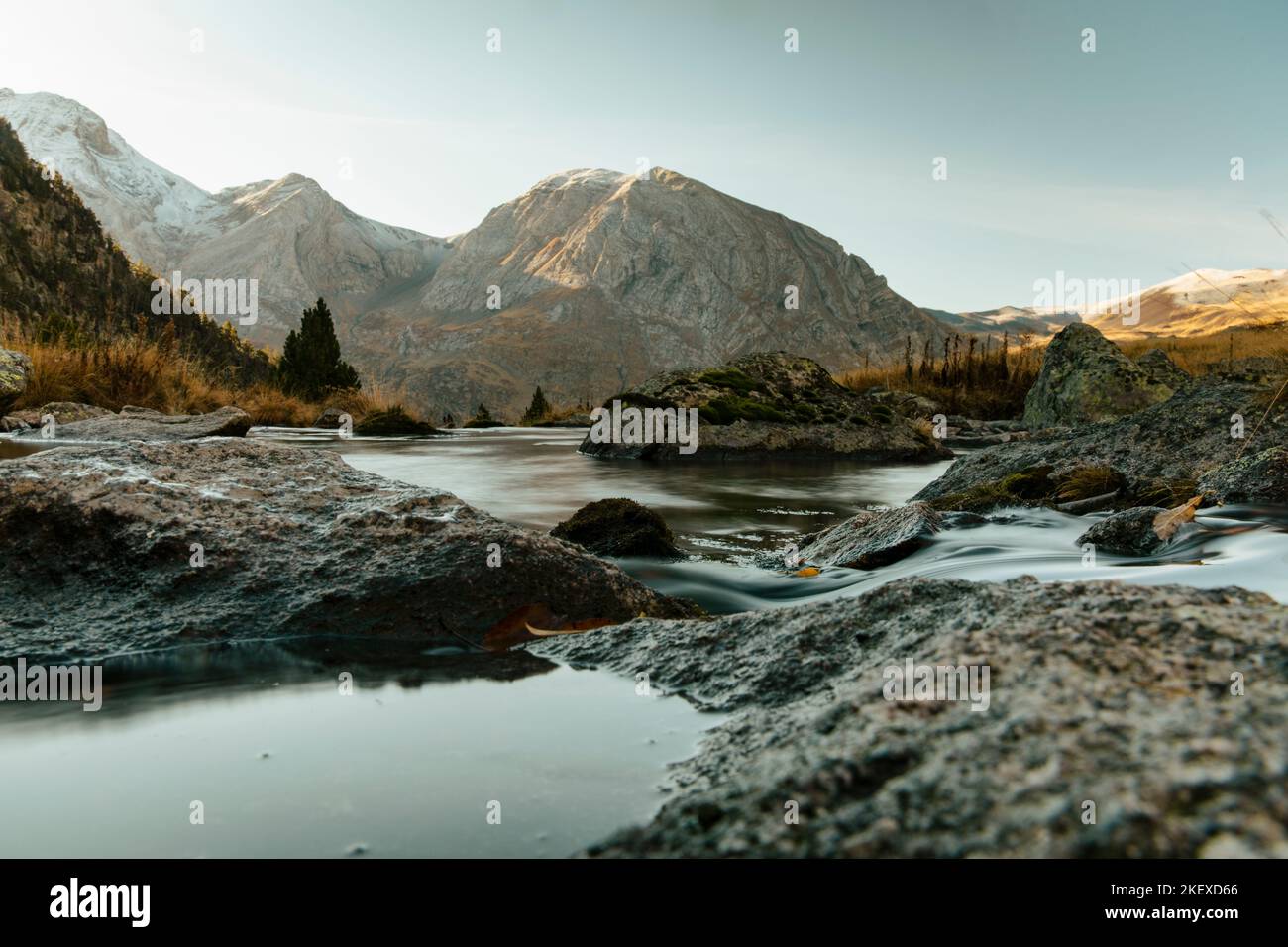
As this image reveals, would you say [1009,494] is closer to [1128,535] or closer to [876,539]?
[1128,535]

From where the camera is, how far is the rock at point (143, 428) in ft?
37.9

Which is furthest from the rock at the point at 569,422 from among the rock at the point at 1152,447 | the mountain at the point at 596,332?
the mountain at the point at 596,332

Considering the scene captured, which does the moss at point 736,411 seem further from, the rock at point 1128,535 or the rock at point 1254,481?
the rock at point 1128,535

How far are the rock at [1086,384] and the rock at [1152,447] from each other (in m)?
5.68

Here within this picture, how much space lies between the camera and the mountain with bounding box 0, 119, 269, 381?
3834 centimetres

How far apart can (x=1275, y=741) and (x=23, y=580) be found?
404 cm

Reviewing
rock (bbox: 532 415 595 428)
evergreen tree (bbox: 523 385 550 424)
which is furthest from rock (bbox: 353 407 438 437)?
evergreen tree (bbox: 523 385 550 424)

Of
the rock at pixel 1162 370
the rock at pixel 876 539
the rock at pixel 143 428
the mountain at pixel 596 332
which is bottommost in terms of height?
the rock at pixel 876 539

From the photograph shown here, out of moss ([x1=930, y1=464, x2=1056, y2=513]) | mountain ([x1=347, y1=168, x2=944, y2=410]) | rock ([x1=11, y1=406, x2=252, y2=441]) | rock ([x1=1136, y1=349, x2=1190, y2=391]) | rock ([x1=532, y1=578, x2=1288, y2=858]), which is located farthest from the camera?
mountain ([x1=347, y1=168, x2=944, y2=410])

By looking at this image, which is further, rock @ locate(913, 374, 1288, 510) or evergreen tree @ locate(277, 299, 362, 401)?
evergreen tree @ locate(277, 299, 362, 401)

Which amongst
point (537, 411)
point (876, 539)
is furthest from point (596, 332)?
point (876, 539)

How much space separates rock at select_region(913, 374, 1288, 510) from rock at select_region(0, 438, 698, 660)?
432 cm

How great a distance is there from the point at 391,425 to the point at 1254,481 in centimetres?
1972

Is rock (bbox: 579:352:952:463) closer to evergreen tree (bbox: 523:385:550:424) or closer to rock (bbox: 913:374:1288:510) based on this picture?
rock (bbox: 913:374:1288:510)
